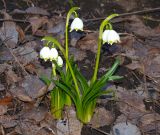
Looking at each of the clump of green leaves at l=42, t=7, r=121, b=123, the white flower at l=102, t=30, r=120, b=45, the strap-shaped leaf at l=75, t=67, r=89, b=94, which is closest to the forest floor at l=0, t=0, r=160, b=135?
the clump of green leaves at l=42, t=7, r=121, b=123

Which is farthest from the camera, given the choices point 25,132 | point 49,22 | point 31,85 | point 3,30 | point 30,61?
point 49,22

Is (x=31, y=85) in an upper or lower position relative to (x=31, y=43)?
lower

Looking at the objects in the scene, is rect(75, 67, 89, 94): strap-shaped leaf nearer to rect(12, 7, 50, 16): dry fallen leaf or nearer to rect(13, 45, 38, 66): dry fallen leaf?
rect(13, 45, 38, 66): dry fallen leaf

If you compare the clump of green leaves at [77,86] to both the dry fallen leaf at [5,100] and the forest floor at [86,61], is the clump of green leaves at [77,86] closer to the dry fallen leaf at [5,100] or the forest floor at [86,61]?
the forest floor at [86,61]

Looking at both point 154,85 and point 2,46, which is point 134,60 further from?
point 2,46

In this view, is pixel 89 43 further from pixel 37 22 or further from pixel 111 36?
pixel 111 36

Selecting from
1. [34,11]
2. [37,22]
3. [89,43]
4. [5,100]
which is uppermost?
[34,11]

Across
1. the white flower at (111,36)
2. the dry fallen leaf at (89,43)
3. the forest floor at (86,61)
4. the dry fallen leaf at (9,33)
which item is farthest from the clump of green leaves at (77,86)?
the dry fallen leaf at (9,33)

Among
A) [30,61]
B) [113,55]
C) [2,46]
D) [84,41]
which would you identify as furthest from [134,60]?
[2,46]

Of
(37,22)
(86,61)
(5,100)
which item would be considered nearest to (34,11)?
(37,22)

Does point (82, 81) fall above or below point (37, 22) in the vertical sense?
below

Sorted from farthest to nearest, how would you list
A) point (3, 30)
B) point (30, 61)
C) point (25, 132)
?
point (3, 30)
point (30, 61)
point (25, 132)
